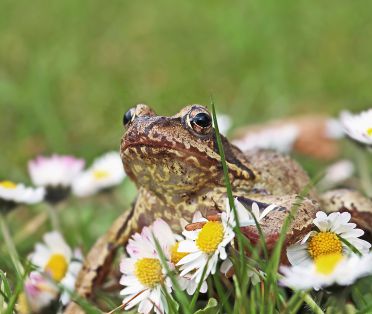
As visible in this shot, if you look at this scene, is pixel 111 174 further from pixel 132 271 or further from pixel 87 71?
pixel 87 71

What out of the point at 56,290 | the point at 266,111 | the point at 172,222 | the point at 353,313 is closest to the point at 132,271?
the point at 56,290

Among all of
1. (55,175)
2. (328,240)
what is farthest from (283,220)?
(55,175)

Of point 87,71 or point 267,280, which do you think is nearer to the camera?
point 267,280

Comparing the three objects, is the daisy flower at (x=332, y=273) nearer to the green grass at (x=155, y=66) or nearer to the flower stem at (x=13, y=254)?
the flower stem at (x=13, y=254)

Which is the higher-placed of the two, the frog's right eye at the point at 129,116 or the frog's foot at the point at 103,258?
the frog's right eye at the point at 129,116

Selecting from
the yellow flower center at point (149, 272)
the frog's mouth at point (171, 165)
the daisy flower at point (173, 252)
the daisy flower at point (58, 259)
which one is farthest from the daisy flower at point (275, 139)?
the yellow flower center at point (149, 272)

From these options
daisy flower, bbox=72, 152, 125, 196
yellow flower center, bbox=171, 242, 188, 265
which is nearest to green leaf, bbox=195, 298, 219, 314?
yellow flower center, bbox=171, 242, 188, 265
